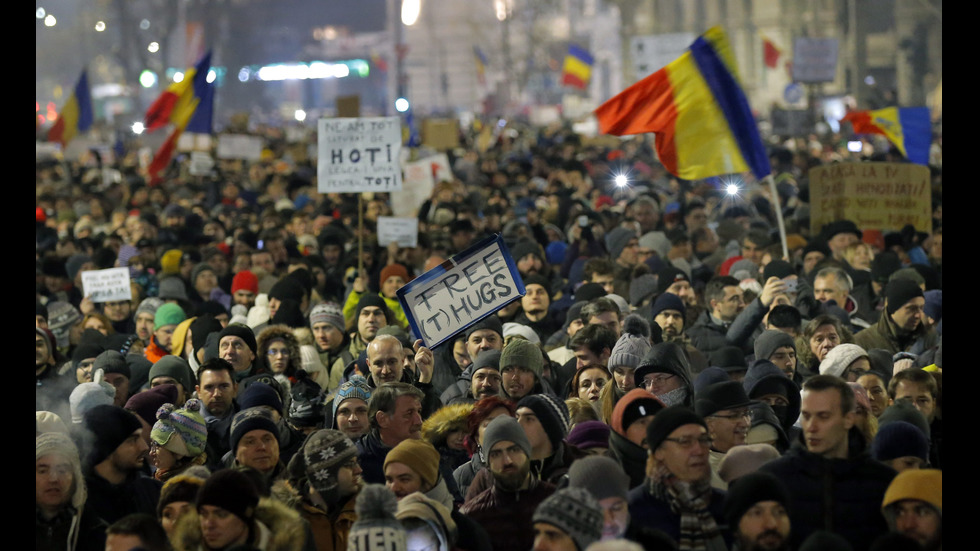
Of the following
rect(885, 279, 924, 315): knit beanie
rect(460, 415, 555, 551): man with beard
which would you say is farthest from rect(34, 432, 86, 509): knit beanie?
rect(885, 279, 924, 315): knit beanie

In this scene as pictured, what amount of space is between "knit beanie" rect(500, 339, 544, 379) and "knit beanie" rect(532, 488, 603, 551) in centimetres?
244

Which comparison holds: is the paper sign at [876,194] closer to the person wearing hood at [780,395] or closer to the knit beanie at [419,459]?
the person wearing hood at [780,395]

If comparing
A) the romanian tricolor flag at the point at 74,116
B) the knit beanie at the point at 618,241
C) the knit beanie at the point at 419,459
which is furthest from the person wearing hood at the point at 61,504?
the romanian tricolor flag at the point at 74,116

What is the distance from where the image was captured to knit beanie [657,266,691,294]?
34.8 ft

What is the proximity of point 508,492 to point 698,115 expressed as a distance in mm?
6555

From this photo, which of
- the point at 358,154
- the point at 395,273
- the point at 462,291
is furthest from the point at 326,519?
the point at 358,154

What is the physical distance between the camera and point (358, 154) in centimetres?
1316

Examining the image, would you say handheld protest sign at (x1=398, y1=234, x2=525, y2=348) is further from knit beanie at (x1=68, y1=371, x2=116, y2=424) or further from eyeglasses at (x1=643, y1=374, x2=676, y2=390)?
knit beanie at (x1=68, y1=371, x2=116, y2=424)

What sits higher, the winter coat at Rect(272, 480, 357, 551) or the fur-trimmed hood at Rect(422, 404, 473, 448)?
the fur-trimmed hood at Rect(422, 404, 473, 448)

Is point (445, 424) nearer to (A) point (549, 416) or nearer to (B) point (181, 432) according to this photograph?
(A) point (549, 416)

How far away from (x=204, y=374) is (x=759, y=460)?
3039 millimetres

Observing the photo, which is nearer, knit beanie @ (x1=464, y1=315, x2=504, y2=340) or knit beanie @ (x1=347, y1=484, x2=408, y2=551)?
knit beanie @ (x1=347, y1=484, x2=408, y2=551)
